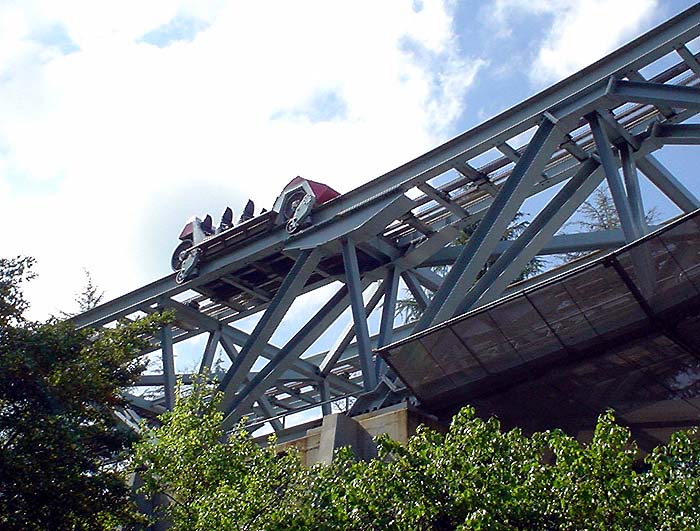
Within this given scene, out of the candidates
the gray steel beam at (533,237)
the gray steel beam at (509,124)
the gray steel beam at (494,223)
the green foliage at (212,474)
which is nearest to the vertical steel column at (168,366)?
the gray steel beam at (509,124)

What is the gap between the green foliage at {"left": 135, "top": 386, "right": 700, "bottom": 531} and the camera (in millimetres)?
7500

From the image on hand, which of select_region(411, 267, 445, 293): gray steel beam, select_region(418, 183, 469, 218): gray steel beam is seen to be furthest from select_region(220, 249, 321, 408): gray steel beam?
select_region(411, 267, 445, 293): gray steel beam

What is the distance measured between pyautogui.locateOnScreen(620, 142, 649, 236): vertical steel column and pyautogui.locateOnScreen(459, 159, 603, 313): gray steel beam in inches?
20.2

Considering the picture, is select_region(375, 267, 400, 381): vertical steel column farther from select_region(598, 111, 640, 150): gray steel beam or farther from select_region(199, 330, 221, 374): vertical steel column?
select_region(598, 111, 640, 150): gray steel beam

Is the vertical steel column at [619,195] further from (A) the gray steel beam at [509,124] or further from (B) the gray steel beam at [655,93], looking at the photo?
(A) the gray steel beam at [509,124]

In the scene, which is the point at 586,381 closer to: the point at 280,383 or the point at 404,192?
the point at 404,192

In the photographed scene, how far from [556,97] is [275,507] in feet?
28.4

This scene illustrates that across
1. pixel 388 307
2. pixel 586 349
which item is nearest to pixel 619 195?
pixel 586 349

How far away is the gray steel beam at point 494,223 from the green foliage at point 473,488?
15.2 ft

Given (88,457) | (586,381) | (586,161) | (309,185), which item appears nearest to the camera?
(586,381)

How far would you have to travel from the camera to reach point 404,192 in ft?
52.6

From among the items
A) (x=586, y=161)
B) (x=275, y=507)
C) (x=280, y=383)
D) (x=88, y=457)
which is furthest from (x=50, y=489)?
(x=280, y=383)

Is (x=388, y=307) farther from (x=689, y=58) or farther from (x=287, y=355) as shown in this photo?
(x=689, y=58)

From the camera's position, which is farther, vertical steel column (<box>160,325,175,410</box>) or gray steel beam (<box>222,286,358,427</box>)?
vertical steel column (<box>160,325,175,410</box>)
